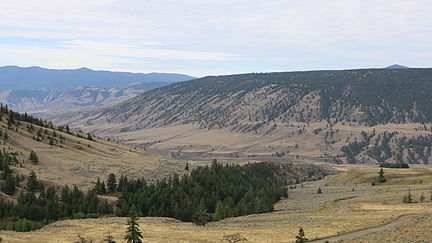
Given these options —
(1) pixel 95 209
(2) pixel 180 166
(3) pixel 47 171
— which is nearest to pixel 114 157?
(2) pixel 180 166

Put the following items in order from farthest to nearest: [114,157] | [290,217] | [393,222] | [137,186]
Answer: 1. [114,157]
2. [137,186]
3. [290,217]
4. [393,222]

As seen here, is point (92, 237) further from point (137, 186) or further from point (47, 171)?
point (47, 171)

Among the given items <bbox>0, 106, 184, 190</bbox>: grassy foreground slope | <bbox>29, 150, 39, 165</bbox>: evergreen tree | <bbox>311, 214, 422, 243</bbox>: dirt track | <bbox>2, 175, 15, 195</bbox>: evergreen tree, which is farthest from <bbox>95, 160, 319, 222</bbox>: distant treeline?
<bbox>311, 214, 422, 243</bbox>: dirt track

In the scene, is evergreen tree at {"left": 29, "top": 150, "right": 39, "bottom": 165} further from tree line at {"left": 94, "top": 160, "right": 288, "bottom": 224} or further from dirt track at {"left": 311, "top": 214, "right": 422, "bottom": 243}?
dirt track at {"left": 311, "top": 214, "right": 422, "bottom": 243}

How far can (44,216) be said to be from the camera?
9556 cm

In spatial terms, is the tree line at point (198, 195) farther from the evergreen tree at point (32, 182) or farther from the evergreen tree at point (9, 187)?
the evergreen tree at point (9, 187)

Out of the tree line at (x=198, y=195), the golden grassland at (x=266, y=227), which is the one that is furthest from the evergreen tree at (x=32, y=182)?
the golden grassland at (x=266, y=227)

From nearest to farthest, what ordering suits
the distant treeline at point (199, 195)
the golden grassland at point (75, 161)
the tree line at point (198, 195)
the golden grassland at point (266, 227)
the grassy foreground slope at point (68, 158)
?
the golden grassland at point (266, 227)
the tree line at point (198, 195)
the distant treeline at point (199, 195)
the golden grassland at point (75, 161)
the grassy foreground slope at point (68, 158)

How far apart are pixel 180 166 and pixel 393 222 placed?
5162 inches

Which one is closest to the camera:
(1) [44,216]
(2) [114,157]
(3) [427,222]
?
(3) [427,222]

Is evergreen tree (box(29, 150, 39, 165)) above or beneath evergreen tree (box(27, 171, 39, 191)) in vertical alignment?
above

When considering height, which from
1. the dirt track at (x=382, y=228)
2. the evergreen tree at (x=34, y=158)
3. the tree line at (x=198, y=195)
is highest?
the dirt track at (x=382, y=228)

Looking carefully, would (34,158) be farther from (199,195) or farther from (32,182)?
(199,195)

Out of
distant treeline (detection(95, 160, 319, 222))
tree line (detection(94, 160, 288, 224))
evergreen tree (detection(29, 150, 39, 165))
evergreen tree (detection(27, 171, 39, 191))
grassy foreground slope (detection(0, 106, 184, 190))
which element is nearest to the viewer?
tree line (detection(94, 160, 288, 224))
